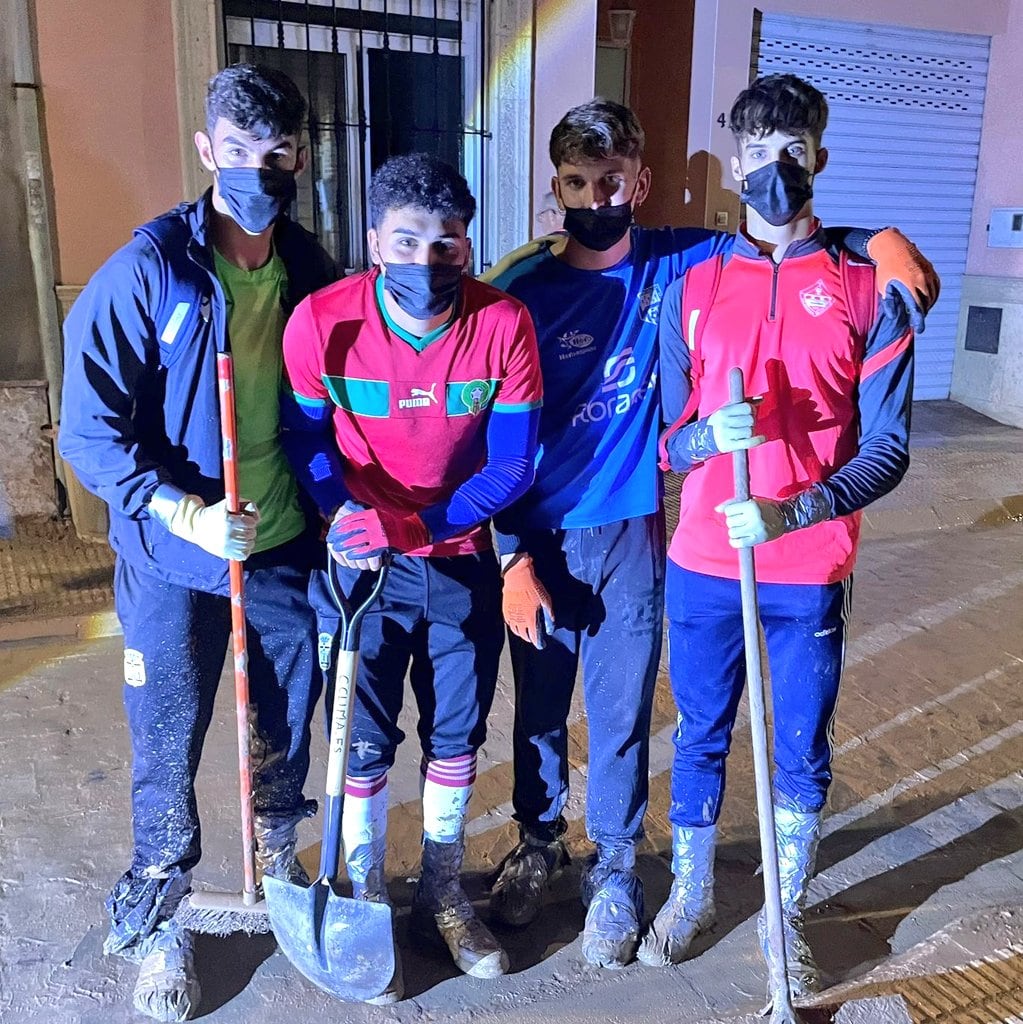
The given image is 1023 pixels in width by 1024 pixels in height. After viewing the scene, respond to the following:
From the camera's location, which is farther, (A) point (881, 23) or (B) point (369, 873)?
(A) point (881, 23)

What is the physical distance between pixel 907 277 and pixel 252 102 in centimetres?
154

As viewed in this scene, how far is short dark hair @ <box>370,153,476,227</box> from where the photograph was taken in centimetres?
226

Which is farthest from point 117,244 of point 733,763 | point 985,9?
point 985,9

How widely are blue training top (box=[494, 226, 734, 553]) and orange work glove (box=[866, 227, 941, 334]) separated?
1.32ft

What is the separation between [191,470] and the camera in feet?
7.92

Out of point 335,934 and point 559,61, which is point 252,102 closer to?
point 335,934

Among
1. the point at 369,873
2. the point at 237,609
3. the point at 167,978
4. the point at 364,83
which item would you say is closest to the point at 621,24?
the point at 364,83

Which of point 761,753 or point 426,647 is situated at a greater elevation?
point 426,647

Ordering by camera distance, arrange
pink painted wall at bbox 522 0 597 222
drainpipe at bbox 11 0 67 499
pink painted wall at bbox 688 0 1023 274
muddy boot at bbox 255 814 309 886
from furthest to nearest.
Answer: pink painted wall at bbox 688 0 1023 274
pink painted wall at bbox 522 0 597 222
drainpipe at bbox 11 0 67 499
muddy boot at bbox 255 814 309 886

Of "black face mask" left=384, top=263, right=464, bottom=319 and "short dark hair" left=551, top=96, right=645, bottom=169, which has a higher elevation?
"short dark hair" left=551, top=96, right=645, bottom=169

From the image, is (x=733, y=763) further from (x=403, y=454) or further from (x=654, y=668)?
(x=403, y=454)

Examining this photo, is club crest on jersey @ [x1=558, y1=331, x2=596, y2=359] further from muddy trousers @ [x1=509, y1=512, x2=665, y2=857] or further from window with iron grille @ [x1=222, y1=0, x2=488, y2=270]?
window with iron grille @ [x1=222, y1=0, x2=488, y2=270]

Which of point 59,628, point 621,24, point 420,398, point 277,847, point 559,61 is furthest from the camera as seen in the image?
point 621,24

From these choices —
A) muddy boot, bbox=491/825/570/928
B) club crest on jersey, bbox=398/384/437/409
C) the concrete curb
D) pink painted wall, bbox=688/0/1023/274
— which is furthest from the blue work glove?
pink painted wall, bbox=688/0/1023/274
